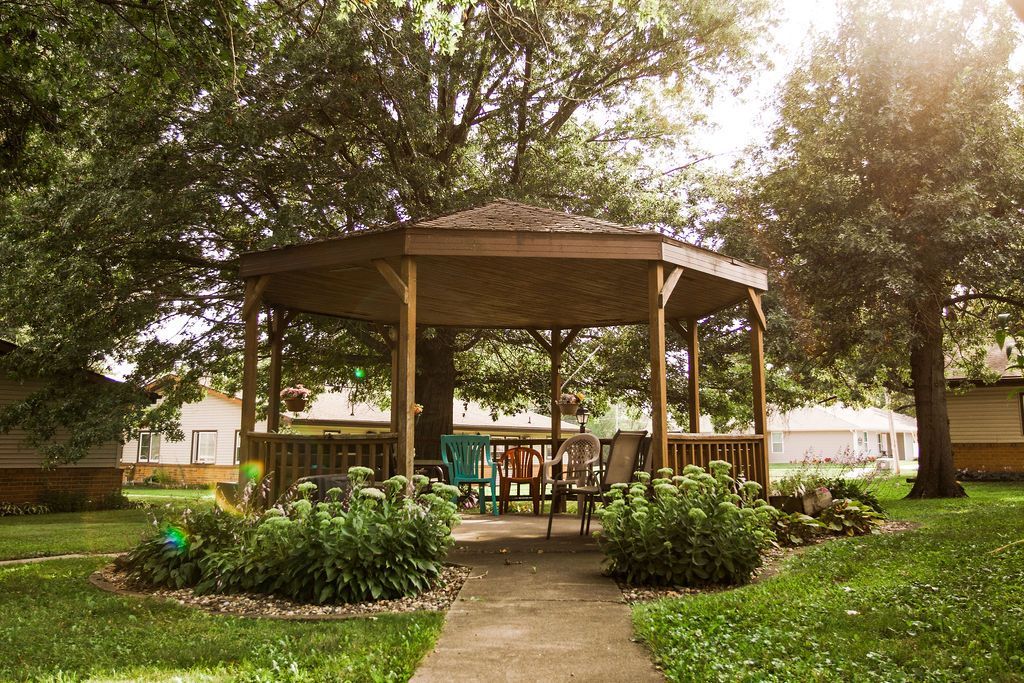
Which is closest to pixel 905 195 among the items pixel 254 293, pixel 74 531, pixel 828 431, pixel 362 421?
pixel 254 293

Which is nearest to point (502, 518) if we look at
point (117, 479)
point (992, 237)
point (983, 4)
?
point (992, 237)

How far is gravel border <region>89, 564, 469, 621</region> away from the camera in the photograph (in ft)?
16.3

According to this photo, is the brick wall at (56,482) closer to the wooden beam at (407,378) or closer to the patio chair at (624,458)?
the wooden beam at (407,378)

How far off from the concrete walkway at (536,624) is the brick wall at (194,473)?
2271 cm

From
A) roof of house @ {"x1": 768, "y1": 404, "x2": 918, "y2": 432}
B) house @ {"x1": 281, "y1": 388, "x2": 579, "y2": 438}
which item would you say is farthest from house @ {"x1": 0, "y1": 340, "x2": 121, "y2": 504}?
roof of house @ {"x1": 768, "y1": 404, "x2": 918, "y2": 432}

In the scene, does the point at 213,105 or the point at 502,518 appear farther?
the point at 213,105

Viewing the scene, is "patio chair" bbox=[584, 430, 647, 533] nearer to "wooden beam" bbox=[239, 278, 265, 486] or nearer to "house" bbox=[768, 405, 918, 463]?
"wooden beam" bbox=[239, 278, 265, 486]

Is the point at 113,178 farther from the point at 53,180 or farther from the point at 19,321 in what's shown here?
the point at 19,321

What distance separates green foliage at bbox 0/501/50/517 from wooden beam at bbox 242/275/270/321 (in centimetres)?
1060

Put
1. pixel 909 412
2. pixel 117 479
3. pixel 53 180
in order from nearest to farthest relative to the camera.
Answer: pixel 53 180 → pixel 117 479 → pixel 909 412

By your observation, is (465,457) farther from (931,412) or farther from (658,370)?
(931,412)

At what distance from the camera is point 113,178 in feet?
37.1

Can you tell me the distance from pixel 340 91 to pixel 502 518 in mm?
6853

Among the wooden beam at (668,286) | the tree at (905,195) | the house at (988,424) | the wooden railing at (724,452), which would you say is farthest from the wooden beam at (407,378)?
the house at (988,424)
